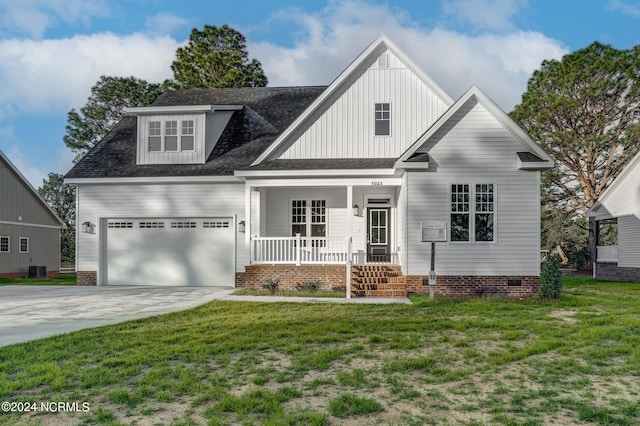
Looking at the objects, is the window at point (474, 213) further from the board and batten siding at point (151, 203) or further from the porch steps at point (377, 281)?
the board and batten siding at point (151, 203)

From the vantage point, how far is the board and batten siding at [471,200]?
1451 centimetres

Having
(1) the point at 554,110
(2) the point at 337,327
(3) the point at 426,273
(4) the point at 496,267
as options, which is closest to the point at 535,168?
(4) the point at 496,267

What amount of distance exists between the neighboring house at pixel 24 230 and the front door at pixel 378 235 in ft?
65.2

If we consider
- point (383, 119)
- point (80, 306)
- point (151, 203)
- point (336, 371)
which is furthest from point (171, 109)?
point (336, 371)

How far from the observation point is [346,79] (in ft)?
58.6

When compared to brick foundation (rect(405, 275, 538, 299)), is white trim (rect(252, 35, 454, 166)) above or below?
above

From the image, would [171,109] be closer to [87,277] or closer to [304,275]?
[87,277]

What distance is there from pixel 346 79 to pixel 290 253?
633 centimetres

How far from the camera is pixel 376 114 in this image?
704 inches

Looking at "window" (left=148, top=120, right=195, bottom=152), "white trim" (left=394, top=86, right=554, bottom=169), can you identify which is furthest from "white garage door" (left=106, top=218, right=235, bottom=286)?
"white trim" (left=394, top=86, right=554, bottom=169)

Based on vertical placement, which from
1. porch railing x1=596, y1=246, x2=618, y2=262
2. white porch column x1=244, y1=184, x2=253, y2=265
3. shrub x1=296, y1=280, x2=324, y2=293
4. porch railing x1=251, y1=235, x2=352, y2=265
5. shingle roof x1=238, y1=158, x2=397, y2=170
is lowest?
shrub x1=296, y1=280, x2=324, y2=293

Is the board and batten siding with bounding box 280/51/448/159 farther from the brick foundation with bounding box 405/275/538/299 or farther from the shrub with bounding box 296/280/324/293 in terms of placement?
the brick foundation with bounding box 405/275/538/299

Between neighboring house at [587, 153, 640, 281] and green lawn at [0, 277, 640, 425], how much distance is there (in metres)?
15.1

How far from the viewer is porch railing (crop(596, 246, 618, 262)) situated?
24.9m
